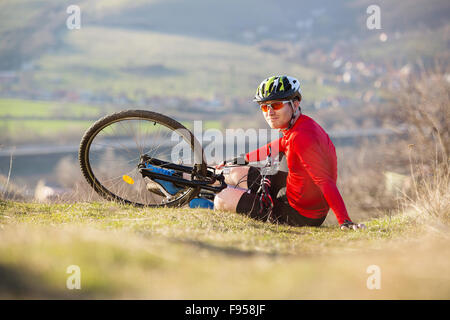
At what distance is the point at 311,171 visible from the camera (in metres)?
3.79

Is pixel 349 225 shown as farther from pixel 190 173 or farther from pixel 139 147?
pixel 139 147

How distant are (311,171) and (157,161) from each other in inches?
68.8

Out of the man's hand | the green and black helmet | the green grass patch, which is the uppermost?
the green grass patch

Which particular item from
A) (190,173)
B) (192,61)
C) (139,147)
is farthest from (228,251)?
(192,61)

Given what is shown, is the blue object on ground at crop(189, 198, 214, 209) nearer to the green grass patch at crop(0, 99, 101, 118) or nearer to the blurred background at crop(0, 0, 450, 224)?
the blurred background at crop(0, 0, 450, 224)

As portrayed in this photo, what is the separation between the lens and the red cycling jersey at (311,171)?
3.75m

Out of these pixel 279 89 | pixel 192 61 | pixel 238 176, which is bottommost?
pixel 238 176

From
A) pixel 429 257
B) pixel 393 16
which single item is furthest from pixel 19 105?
pixel 393 16

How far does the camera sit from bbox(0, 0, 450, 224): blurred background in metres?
77.7

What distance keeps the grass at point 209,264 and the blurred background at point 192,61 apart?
38.7 metres

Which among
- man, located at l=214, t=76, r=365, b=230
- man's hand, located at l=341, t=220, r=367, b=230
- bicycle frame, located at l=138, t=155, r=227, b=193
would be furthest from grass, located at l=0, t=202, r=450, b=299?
bicycle frame, located at l=138, t=155, r=227, b=193

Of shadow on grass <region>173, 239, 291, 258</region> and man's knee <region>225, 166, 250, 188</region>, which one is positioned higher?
man's knee <region>225, 166, 250, 188</region>

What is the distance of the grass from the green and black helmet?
1476mm
